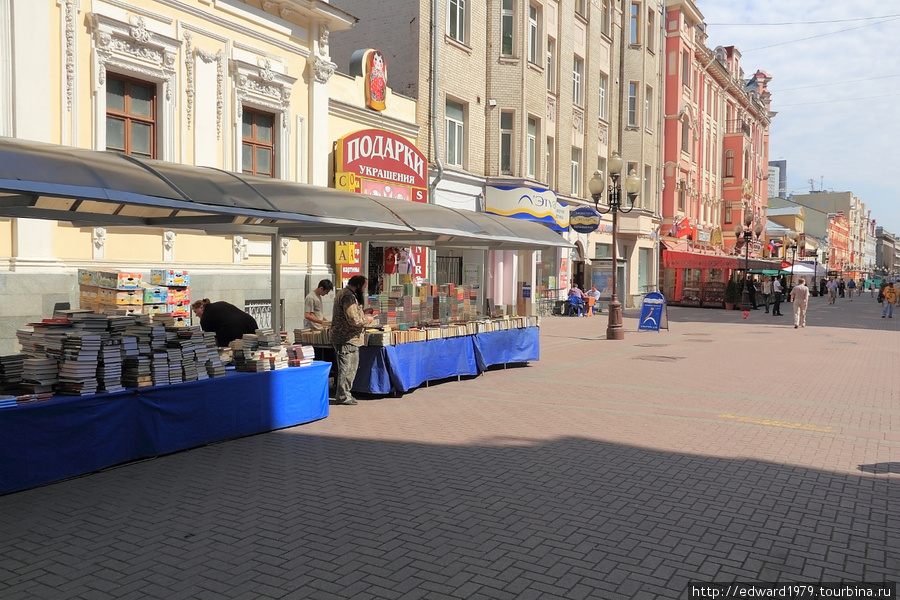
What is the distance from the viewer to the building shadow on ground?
175 inches

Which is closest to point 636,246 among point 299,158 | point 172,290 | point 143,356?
point 299,158

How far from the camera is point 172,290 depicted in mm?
13430

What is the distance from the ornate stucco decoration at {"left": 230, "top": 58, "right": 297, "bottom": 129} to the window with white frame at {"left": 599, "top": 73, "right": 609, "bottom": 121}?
774 inches

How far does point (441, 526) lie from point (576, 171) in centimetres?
2781

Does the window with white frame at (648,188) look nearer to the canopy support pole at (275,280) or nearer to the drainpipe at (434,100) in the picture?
the drainpipe at (434,100)

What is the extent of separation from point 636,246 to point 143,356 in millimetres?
32067

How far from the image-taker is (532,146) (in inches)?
1086

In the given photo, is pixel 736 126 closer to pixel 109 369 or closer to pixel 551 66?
pixel 551 66

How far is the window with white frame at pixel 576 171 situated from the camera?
103ft

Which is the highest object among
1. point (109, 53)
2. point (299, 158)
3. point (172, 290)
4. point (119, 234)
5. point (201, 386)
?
point (109, 53)

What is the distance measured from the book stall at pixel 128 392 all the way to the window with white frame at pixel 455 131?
15947 millimetres

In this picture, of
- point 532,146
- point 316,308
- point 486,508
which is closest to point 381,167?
point 316,308

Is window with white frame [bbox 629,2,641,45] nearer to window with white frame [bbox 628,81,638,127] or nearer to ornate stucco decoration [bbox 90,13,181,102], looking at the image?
window with white frame [bbox 628,81,638,127]

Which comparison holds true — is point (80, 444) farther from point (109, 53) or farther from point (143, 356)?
point (109, 53)
